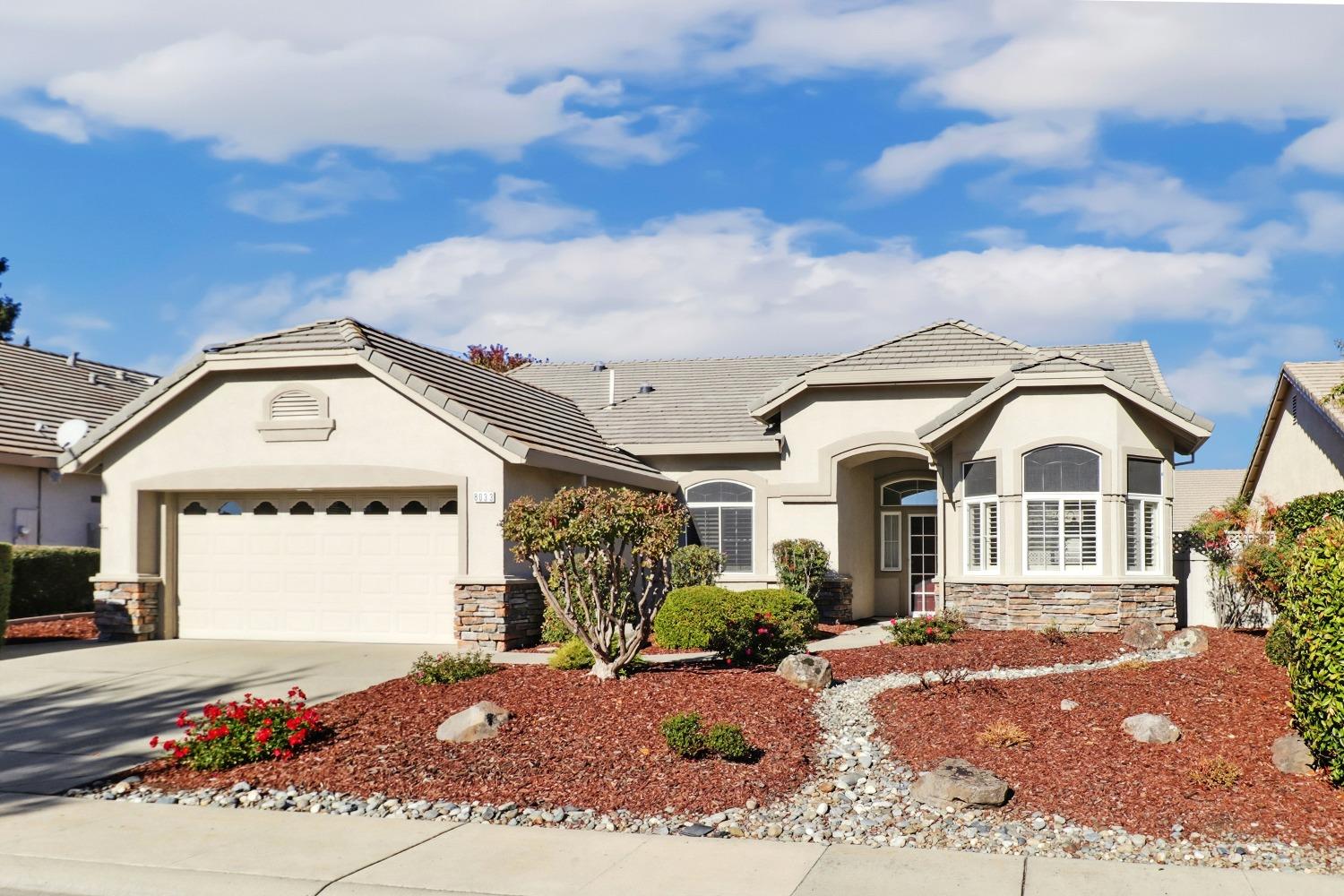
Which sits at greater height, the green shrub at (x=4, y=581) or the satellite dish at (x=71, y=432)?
the satellite dish at (x=71, y=432)

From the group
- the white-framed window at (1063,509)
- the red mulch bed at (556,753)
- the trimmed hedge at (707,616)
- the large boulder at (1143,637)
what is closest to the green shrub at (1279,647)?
the large boulder at (1143,637)

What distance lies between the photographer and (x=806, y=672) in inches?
493

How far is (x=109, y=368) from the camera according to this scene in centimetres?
2970

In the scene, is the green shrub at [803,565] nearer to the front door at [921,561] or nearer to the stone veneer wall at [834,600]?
the stone veneer wall at [834,600]

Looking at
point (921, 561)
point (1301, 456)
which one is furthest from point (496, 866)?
point (1301, 456)

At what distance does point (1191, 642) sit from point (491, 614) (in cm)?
931

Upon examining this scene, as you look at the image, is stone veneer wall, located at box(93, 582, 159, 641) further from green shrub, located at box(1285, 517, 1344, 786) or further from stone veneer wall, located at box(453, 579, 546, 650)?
green shrub, located at box(1285, 517, 1344, 786)

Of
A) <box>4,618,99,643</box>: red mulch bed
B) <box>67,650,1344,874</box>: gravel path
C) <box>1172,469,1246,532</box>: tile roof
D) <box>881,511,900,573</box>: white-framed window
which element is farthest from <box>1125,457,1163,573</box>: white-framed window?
<box>1172,469,1246,532</box>: tile roof

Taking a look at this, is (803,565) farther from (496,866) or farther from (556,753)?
(496,866)

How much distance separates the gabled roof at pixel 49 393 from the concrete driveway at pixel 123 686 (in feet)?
22.5

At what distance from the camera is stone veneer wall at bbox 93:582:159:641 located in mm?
17484

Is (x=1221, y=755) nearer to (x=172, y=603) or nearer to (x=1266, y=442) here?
(x=172, y=603)

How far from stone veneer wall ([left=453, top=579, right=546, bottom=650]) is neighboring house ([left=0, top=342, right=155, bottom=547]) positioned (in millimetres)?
10290

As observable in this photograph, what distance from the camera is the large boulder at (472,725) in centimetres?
999
